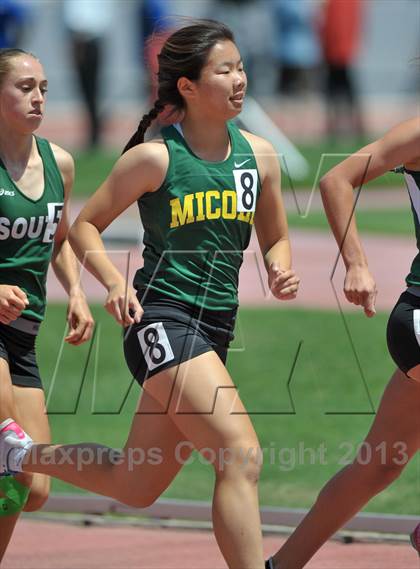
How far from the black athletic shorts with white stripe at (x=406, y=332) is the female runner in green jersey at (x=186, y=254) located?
0.43 metres

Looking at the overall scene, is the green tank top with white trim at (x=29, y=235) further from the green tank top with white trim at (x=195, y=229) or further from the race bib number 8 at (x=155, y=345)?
the race bib number 8 at (x=155, y=345)

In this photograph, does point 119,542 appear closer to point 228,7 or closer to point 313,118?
point 228,7

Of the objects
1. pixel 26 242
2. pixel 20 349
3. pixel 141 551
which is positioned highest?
pixel 26 242

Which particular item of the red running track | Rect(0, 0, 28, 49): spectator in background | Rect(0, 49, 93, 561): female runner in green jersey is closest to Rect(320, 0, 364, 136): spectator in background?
Rect(0, 0, 28, 49): spectator in background

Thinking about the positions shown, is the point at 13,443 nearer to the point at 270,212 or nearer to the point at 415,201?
the point at 270,212

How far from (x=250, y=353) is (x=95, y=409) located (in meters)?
1.74

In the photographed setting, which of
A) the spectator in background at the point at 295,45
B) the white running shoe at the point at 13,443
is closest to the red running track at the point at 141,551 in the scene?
the white running shoe at the point at 13,443

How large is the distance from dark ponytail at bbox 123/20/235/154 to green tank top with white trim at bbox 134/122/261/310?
23 cm

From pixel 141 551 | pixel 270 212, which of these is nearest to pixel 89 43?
pixel 141 551

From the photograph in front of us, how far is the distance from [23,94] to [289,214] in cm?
1115

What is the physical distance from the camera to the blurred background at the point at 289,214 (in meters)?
8.79

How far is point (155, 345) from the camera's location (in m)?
5.44

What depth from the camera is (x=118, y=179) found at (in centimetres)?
555

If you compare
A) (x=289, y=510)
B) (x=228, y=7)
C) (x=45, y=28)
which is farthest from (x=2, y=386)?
(x=45, y=28)
